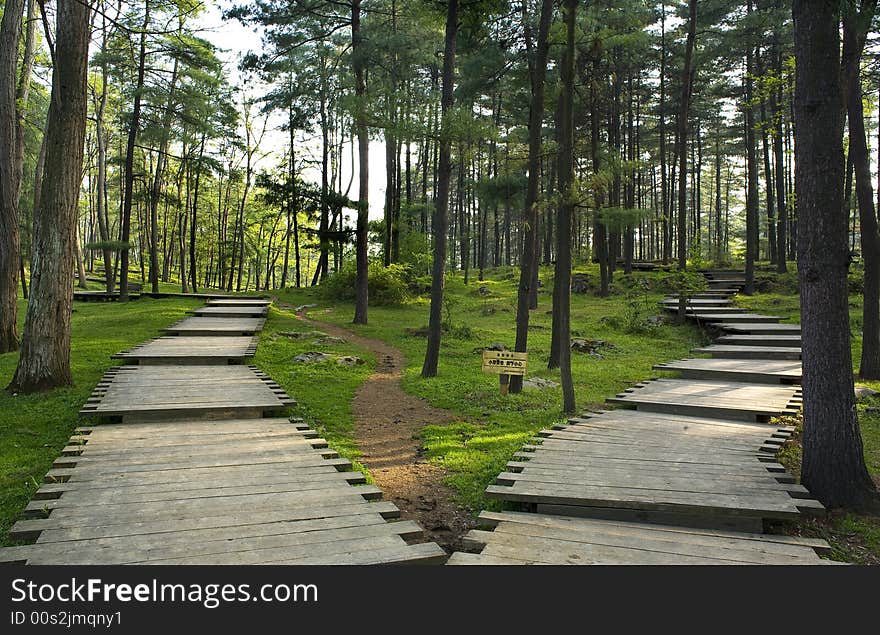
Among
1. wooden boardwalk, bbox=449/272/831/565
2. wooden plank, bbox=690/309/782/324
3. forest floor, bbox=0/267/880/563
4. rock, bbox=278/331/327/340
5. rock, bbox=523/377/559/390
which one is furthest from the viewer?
wooden plank, bbox=690/309/782/324

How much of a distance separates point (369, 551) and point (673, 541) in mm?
1992

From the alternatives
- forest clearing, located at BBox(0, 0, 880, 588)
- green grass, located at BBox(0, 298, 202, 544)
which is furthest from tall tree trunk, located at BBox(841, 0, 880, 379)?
green grass, located at BBox(0, 298, 202, 544)

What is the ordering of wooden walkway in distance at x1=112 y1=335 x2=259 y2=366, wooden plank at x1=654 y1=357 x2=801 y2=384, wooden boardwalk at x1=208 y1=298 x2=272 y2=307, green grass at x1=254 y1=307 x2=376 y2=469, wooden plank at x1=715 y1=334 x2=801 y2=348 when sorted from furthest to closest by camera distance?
wooden boardwalk at x1=208 y1=298 x2=272 y2=307
wooden plank at x1=715 y1=334 x2=801 y2=348
wooden walkway in distance at x1=112 y1=335 x2=259 y2=366
wooden plank at x1=654 y1=357 x2=801 y2=384
green grass at x1=254 y1=307 x2=376 y2=469

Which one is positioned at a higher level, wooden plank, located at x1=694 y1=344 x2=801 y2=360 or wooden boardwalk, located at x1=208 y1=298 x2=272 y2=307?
wooden boardwalk, located at x1=208 y1=298 x2=272 y2=307

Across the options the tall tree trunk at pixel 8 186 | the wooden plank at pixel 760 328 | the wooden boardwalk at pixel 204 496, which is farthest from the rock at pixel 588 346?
the tall tree trunk at pixel 8 186

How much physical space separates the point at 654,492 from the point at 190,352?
361 inches

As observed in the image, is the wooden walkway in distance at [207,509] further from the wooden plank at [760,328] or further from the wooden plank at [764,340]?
the wooden plank at [760,328]

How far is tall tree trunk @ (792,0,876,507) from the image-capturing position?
5.02m

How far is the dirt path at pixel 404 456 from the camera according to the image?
197 inches

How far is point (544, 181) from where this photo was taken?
117 ft

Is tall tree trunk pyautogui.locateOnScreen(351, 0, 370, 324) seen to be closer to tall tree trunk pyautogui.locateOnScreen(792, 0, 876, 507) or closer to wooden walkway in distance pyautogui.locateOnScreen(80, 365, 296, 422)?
wooden walkway in distance pyautogui.locateOnScreen(80, 365, 296, 422)

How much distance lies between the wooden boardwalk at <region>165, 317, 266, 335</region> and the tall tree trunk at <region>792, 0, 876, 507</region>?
1303cm

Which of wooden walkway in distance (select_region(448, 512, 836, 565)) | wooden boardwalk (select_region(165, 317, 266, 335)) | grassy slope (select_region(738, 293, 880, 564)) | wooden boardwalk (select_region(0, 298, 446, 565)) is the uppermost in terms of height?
wooden boardwalk (select_region(165, 317, 266, 335))
